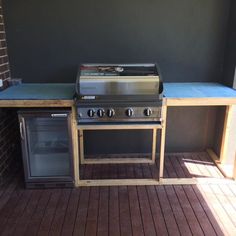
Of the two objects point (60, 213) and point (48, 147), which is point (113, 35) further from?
point (60, 213)

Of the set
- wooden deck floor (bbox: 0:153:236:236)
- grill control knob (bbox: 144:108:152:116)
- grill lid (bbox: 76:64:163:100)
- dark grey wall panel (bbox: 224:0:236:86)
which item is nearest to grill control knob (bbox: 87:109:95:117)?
grill lid (bbox: 76:64:163:100)

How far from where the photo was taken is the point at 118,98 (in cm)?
224

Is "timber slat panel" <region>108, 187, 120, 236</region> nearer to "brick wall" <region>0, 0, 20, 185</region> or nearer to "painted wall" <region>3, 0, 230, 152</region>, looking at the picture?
"brick wall" <region>0, 0, 20, 185</region>

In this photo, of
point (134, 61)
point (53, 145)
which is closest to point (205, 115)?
point (134, 61)

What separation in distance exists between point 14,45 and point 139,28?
1.29m

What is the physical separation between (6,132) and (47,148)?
1.48 ft

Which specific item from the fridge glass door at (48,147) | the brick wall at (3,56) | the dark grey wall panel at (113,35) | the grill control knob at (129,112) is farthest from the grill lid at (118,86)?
the brick wall at (3,56)

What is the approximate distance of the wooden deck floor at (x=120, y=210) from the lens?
2.00 metres

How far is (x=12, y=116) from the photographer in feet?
9.16

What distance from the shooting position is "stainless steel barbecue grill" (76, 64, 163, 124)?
2244 mm

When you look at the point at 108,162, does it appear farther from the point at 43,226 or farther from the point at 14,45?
the point at 14,45

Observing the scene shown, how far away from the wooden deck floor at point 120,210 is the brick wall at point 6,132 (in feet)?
0.52

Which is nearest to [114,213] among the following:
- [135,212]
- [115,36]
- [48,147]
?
[135,212]

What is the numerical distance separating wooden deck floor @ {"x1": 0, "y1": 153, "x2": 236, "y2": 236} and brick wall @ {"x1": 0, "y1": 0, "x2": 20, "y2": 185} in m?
0.16
